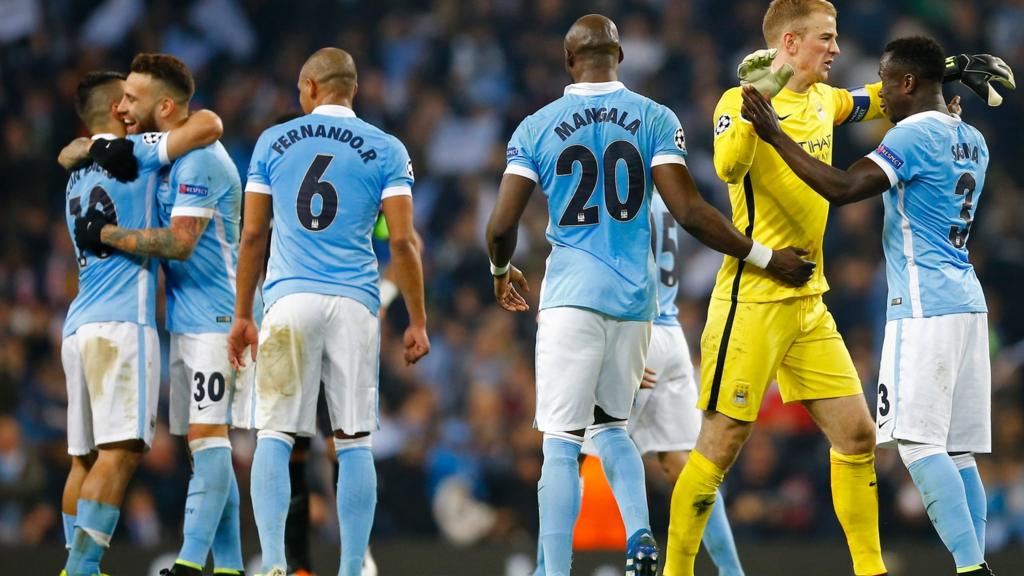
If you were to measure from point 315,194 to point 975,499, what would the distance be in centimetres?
348

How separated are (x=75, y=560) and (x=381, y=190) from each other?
2425mm

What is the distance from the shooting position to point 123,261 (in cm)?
704

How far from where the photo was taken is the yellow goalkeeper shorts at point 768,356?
6297 millimetres

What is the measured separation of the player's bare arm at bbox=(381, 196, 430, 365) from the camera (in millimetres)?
6605

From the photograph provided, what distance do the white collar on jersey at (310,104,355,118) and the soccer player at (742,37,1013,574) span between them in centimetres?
202

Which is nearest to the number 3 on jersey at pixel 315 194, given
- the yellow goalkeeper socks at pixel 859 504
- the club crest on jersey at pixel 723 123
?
the club crest on jersey at pixel 723 123

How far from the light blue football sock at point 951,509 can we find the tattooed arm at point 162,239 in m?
3.78

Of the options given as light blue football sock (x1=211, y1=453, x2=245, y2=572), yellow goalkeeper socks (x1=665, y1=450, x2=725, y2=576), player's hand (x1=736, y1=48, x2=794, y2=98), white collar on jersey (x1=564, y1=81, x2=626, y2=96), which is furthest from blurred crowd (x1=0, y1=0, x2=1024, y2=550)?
player's hand (x1=736, y1=48, x2=794, y2=98)

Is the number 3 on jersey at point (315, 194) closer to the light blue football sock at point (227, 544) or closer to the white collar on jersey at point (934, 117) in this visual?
the light blue football sock at point (227, 544)

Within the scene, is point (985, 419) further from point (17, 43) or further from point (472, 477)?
point (17, 43)

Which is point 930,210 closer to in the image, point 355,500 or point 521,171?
point 521,171

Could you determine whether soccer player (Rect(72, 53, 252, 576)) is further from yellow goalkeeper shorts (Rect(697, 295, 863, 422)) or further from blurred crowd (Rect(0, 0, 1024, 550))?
blurred crowd (Rect(0, 0, 1024, 550))

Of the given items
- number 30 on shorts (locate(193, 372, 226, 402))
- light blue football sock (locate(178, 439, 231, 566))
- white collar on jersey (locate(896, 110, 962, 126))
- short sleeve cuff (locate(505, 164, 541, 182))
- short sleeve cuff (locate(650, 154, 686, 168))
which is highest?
white collar on jersey (locate(896, 110, 962, 126))

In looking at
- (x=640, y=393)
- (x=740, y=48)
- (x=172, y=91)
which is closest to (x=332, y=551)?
(x=640, y=393)
